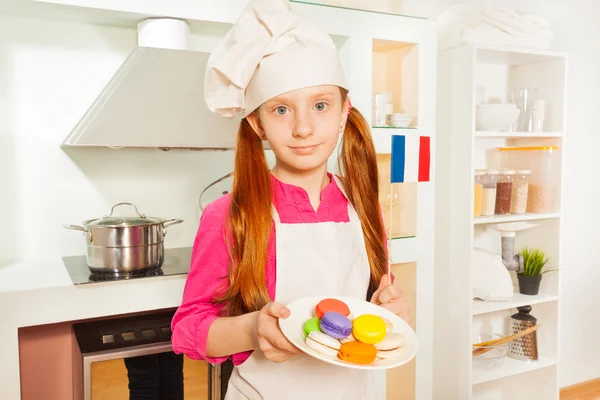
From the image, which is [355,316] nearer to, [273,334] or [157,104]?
[273,334]

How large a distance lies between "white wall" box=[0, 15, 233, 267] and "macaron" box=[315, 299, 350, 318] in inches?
50.6

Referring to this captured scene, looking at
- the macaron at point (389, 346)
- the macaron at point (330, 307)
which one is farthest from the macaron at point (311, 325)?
the macaron at point (389, 346)

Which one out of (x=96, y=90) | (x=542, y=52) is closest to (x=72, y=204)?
(x=96, y=90)

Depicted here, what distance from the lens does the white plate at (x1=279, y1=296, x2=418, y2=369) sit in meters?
0.96

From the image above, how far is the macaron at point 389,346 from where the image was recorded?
39.2 inches

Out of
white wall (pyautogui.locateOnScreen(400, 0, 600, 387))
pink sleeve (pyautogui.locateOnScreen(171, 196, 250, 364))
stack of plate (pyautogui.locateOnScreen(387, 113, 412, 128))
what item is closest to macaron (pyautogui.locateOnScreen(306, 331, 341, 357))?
pink sleeve (pyautogui.locateOnScreen(171, 196, 250, 364))

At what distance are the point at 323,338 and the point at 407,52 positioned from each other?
5.06ft

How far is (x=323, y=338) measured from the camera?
1.00 m

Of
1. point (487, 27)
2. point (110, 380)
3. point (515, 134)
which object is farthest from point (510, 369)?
point (110, 380)

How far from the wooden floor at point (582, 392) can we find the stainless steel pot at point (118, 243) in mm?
2474

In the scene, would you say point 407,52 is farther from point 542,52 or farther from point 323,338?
point 323,338

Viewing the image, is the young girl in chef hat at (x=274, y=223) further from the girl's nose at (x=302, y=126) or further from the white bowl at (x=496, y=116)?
the white bowl at (x=496, y=116)

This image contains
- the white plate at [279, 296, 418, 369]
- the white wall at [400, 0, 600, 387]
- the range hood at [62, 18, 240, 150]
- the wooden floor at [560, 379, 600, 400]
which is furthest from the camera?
the wooden floor at [560, 379, 600, 400]

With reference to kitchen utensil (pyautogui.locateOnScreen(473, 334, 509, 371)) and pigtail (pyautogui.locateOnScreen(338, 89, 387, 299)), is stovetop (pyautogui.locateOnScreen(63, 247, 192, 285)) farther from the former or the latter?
kitchen utensil (pyautogui.locateOnScreen(473, 334, 509, 371))
